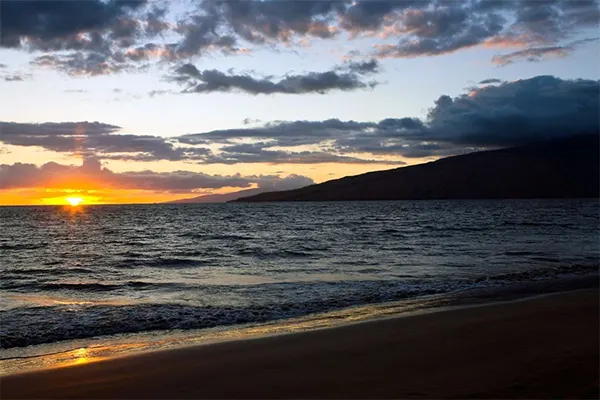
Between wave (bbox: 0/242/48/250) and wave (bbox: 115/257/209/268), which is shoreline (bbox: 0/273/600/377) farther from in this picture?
wave (bbox: 0/242/48/250)

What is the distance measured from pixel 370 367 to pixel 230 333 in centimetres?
471

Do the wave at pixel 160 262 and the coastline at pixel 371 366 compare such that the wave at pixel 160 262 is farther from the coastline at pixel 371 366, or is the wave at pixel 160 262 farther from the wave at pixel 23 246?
the coastline at pixel 371 366

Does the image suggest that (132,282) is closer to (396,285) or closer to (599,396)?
(396,285)

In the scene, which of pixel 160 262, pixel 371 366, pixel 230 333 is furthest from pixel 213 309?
pixel 160 262

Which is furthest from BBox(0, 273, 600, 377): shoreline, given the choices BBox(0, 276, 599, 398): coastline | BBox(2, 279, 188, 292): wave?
BBox(2, 279, 188, 292): wave

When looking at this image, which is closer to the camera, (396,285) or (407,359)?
(407,359)

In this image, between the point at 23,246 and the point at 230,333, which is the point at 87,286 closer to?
the point at 230,333

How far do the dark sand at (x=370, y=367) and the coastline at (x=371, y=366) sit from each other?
0.05 feet

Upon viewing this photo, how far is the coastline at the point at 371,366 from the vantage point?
6906 mm

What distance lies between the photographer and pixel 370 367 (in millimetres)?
7887

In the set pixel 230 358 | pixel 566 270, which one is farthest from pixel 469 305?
pixel 566 270

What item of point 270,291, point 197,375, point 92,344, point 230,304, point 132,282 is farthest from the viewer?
point 132,282

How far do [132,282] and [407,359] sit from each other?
49.8 ft

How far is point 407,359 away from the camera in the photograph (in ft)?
27.0
